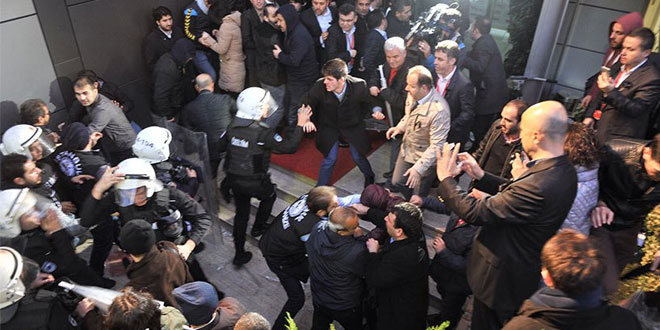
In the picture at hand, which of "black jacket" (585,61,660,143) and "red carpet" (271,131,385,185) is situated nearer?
"black jacket" (585,61,660,143)

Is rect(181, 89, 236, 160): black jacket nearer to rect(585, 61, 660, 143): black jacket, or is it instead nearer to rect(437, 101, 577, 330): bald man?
rect(437, 101, 577, 330): bald man

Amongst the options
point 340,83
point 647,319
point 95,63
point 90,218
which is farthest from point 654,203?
point 95,63

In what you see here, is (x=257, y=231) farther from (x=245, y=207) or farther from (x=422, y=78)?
(x=422, y=78)

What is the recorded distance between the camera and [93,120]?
481 cm

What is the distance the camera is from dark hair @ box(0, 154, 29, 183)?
369cm

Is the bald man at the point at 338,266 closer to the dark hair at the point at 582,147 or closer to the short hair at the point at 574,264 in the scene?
the short hair at the point at 574,264

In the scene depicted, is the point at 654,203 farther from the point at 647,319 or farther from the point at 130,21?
the point at 130,21

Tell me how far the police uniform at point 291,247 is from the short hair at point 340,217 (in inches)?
13.7

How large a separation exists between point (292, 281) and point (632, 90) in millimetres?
3537

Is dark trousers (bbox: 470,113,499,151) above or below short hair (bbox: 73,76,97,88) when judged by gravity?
below

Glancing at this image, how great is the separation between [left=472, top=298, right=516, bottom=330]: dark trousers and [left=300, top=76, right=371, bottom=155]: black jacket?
233cm

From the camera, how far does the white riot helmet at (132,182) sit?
3506 millimetres

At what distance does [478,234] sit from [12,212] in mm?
3205

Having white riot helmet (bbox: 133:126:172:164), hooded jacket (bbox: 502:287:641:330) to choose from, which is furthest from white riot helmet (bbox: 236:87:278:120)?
hooded jacket (bbox: 502:287:641:330)
